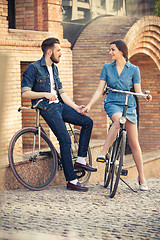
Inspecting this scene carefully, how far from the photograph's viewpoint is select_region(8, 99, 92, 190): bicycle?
5.16 metres

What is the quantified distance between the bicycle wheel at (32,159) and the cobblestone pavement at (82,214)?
22cm

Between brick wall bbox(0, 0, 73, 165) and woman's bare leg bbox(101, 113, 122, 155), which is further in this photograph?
brick wall bbox(0, 0, 73, 165)

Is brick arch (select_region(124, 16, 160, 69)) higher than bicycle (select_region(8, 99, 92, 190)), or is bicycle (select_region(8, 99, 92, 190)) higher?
brick arch (select_region(124, 16, 160, 69))

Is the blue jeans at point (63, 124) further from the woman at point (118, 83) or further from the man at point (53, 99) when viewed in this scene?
the woman at point (118, 83)

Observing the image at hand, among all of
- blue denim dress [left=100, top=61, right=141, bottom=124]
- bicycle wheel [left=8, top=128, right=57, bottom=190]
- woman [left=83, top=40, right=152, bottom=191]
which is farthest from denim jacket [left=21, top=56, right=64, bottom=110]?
blue denim dress [left=100, top=61, right=141, bottom=124]

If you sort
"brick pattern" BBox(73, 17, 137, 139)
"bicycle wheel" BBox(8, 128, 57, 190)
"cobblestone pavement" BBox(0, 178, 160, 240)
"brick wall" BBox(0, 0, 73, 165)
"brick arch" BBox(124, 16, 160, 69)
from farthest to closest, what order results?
"brick arch" BBox(124, 16, 160, 69)
"brick pattern" BBox(73, 17, 137, 139)
"brick wall" BBox(0, 0, 73, 165)
"bicycle wheel" BBox(8, 128, 57, 190)
"cobblestone pavement" BBox(0, 178, 160, 240)

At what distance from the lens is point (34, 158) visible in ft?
17.9

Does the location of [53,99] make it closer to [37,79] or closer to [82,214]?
[37,79]

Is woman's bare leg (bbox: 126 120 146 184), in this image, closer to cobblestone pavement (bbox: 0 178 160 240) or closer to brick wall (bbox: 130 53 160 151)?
cobblestone pavement (bbox: 0 178 160 240)

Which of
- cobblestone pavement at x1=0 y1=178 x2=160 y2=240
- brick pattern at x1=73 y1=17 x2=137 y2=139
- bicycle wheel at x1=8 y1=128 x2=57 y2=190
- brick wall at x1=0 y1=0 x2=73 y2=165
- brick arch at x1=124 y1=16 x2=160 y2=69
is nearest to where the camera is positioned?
cobblestone pavement at x1=0 y1=178 x2=160 y2=240

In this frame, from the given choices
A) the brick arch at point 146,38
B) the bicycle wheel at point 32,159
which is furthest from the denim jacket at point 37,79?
the brick arch at point 146,38

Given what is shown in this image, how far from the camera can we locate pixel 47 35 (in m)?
9.21

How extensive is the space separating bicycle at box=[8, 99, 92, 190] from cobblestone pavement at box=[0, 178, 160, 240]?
0.73 ft

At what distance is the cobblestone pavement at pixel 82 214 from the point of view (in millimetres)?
3416
